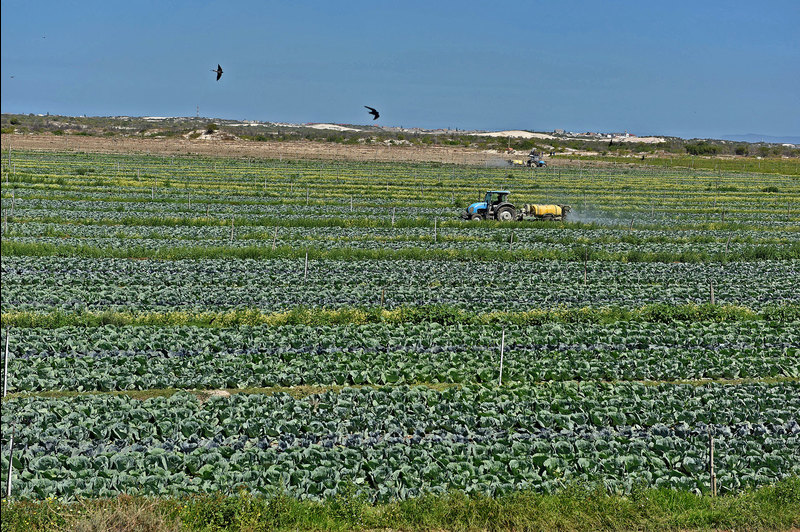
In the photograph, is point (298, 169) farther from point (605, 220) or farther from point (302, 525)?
point (302, 525)

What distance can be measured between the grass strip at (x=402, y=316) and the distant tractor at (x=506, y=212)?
1920cm

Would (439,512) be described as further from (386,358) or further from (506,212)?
(506,212)

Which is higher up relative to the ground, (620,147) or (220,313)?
(620,147)

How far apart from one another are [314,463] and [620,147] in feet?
460

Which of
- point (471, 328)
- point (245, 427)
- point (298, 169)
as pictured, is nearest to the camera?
point (245, 427)

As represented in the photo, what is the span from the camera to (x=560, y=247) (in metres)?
30.8

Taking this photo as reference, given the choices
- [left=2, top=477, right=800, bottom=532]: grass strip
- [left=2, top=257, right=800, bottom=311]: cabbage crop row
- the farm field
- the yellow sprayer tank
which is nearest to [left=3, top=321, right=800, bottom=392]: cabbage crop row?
the farm field

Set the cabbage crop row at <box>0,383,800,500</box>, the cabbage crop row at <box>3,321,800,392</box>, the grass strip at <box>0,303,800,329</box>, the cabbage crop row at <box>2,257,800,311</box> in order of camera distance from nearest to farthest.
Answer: the cabbage crop row at <box>0,383,800,500</box> → the cabbage crop row at <box>3,321,800,392</box> → the grass strip at <box>0,303,800,329</box> → the cabbage crop row at <box>2,257,800,311</box>

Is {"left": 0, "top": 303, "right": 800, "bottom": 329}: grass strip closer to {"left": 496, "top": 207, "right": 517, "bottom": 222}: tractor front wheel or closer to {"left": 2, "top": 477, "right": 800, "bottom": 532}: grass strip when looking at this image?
{"left": 2, "top": 477, "right": 800, "bottom": 532}: grass strip

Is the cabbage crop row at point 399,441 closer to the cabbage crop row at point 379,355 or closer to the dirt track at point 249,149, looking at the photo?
the cabbage crop row at point 379,355

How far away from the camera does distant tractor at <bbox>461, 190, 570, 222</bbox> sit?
3928 cm

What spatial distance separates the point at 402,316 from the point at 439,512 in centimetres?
948

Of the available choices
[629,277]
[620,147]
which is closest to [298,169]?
[629,277]

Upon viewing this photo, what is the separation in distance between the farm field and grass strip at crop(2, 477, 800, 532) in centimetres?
33
